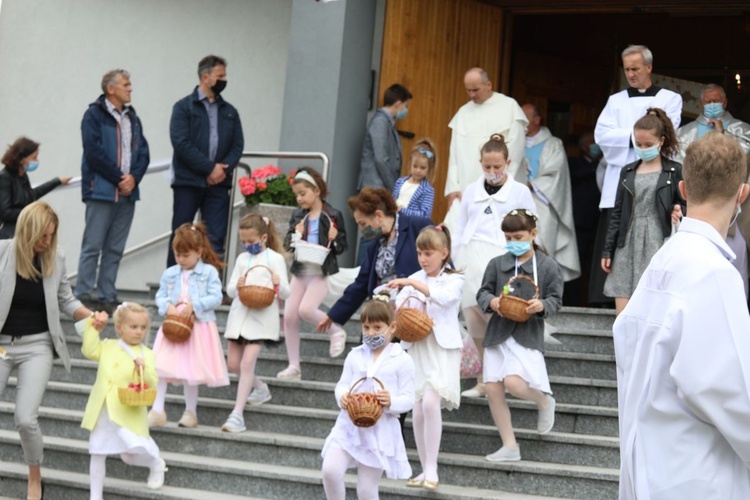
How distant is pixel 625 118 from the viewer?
31.4ft

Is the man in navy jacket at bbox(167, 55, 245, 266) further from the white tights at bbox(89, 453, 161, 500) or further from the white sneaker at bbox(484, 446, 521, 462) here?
the white sneaker at bbox(484, 446, 521, 462)

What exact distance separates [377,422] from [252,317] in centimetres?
216

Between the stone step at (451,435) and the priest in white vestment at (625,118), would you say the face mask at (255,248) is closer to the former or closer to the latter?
the stone step at (451,435)

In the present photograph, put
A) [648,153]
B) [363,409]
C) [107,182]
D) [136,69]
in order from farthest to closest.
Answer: [136,69] → [107,182] → [648,153] → [363,409]

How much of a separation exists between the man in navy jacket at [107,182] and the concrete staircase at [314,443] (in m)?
1.14

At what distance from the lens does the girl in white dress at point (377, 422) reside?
22.4ft

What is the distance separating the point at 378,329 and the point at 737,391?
384 centimetres

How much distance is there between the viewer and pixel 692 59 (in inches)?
592

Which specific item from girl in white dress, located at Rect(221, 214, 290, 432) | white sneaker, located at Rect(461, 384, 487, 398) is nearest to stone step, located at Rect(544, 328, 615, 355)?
white sneaker, located at Rect(461, 384, 487, 398)

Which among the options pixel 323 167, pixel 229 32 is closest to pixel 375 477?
pixel 323 167

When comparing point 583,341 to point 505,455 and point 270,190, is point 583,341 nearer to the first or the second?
point 505,455

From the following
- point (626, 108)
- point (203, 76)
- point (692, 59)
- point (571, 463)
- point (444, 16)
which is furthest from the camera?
point (692, 59)

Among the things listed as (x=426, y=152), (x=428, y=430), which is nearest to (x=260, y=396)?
(x=428, y=430)

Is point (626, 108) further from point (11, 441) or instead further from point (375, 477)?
point (11, 441)
